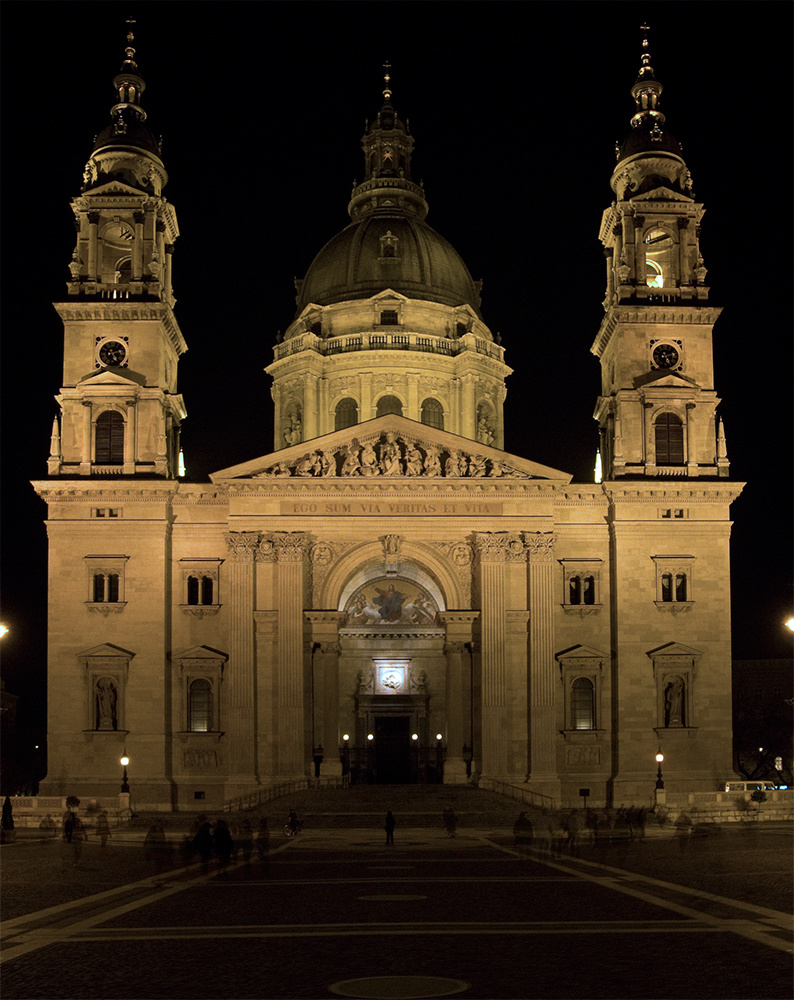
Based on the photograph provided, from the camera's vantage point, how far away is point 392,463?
210 feet

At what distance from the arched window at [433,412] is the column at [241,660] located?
1922 centimetres

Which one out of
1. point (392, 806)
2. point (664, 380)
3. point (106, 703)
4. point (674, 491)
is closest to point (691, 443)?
point (674, 491)

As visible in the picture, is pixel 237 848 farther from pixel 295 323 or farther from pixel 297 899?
pixel 295 323

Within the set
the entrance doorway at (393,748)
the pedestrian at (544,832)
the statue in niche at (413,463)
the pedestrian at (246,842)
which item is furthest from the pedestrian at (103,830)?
the entrance doorway at (393,748)

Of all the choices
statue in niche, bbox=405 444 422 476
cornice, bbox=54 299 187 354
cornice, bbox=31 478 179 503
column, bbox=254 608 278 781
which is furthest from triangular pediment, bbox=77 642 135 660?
cornice, bbox=54 299 187 354

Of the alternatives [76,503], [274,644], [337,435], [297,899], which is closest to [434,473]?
[337,435]

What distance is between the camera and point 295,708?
202 feet

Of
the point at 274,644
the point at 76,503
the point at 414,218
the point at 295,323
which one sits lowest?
the point at 274,644

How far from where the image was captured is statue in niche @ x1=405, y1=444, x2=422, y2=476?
64062 mm

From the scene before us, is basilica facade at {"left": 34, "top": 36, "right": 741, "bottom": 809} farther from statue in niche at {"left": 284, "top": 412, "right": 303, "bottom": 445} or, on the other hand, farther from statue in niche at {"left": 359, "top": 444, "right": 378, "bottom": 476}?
statue in niche at {"left": 284, "top": 412, "right": 303, "bottom": 445}

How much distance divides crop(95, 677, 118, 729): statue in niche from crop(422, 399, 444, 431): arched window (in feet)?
81.9

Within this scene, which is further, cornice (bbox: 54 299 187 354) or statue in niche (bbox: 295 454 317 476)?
cornice (bbox: 54 299 187 354)

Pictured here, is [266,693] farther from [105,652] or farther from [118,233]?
[118,233]

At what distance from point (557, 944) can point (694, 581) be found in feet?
150
